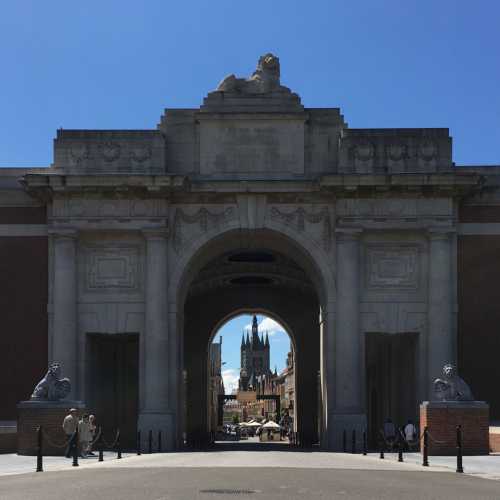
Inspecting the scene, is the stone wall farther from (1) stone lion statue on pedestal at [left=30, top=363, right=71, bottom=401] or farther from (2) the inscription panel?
(1) stone lion statue on pedestal at [left=30, top=363, right=71, bottom=401]

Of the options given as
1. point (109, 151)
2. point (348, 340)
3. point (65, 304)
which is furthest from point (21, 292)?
Result: point (348, 340)

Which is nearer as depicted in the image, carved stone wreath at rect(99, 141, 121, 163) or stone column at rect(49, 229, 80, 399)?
stone column at rect(49, 229, 80, 399)

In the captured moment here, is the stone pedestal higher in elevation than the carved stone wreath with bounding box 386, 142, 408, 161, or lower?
lower

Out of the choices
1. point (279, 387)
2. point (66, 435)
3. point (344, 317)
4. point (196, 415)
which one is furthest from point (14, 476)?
point (279, 387)

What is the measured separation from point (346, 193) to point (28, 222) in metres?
13.0

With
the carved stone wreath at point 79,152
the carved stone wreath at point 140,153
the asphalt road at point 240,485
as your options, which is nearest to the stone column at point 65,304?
the carved stone wreath at point 79,152

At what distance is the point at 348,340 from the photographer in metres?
40.3

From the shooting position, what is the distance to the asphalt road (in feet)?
54.6

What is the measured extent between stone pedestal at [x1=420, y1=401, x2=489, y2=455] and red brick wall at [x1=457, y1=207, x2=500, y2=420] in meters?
9.58

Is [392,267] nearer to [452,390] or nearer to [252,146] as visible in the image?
[252,146]

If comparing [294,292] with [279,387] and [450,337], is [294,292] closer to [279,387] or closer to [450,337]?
[450,337]

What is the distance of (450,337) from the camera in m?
40.2

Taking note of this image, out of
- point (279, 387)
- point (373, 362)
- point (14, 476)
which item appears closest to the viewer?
point (14, 476)

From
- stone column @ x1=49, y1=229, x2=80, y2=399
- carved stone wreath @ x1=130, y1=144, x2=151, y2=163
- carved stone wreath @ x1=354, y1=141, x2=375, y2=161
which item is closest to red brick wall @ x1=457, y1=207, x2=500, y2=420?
carved stone wreath @ x1=354, y1=141, x2=375, y2=161
